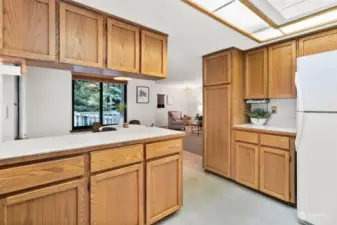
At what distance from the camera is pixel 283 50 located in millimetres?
2566

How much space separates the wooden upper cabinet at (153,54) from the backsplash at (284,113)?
1.93 m

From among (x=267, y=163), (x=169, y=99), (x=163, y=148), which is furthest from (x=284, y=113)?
(x=169, y=99)

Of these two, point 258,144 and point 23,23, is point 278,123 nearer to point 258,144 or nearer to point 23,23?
point 258,144

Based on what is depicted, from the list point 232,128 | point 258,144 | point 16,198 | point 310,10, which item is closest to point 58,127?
point 16,198

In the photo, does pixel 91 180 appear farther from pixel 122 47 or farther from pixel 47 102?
pixel 47 102

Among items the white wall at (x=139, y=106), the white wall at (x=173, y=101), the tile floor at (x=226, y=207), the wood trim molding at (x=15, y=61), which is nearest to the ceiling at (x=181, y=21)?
the wood trim molding at (x=15, y=61)

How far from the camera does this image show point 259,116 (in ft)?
9.69

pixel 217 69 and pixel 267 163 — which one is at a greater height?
pixel 217 69

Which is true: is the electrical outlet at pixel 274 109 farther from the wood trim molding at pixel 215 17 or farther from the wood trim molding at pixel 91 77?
the wood trim molding at pixel 91 77

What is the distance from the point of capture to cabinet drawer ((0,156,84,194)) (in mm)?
1100

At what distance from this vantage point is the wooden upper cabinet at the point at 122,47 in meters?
1.87

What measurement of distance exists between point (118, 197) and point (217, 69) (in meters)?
2.55

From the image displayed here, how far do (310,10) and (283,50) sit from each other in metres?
0.89

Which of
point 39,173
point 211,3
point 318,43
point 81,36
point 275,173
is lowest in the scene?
point 275,173
